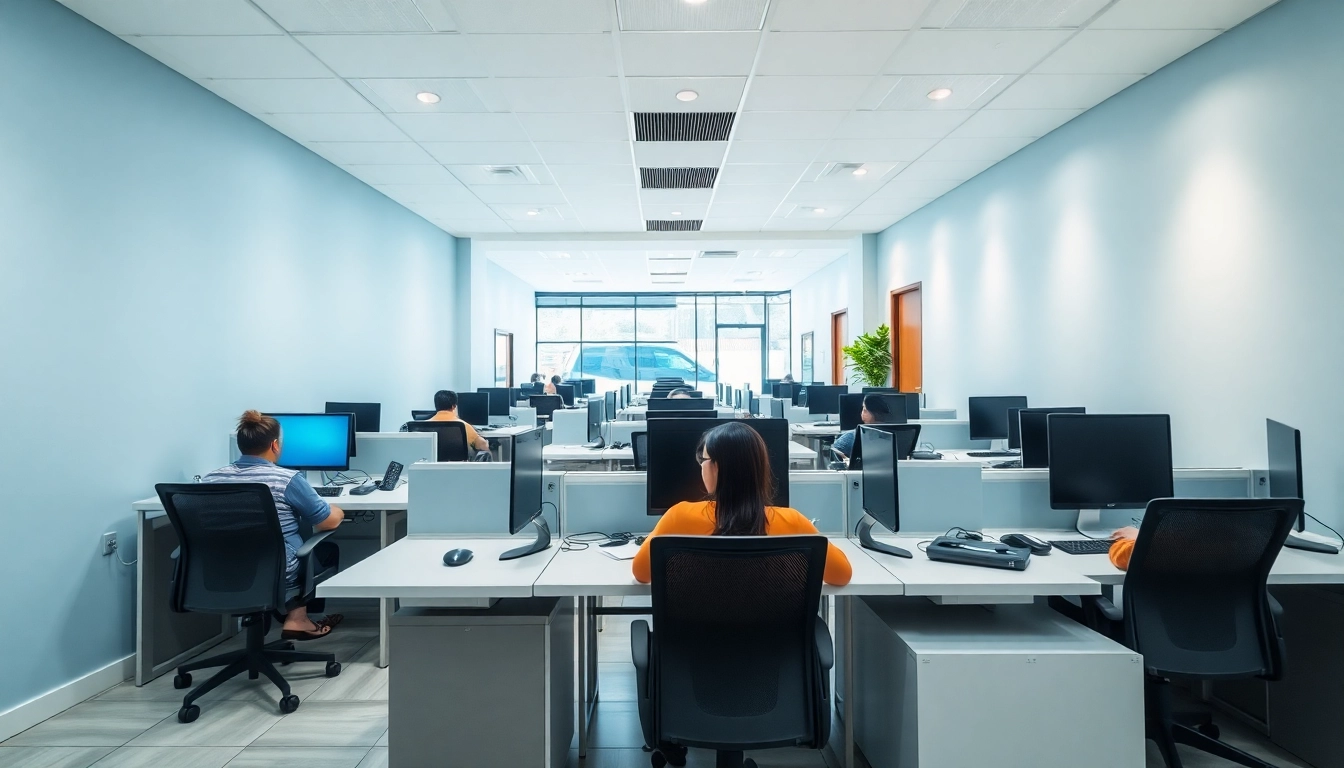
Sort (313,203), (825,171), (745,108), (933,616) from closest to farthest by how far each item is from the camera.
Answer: (933,616) < (745,108) < (313,203) < (825,171)

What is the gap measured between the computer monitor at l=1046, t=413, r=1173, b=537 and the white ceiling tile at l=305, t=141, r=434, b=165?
15.0ft

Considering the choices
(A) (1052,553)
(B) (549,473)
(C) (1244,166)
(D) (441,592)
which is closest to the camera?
(D) (441,592)

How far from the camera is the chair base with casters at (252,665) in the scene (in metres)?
2.73

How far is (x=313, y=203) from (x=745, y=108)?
10.8 feet

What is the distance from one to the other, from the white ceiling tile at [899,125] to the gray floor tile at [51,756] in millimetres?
4946

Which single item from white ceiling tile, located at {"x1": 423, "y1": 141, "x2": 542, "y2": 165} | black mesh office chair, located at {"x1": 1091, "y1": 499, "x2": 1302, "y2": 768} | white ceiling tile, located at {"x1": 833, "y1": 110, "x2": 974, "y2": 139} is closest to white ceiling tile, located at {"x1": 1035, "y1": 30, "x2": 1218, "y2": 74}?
white ceiling tile, located at {"x1": 833, "y1": 110, "x2": 974, "y2": 139}

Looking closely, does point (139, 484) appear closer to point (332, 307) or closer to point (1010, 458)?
point (332, 307)

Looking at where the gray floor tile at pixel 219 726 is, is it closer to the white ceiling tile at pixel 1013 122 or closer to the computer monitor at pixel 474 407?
the computer monitor at pixel 474 407

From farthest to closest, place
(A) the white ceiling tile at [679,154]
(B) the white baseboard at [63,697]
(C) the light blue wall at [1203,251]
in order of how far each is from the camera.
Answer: (A) the white ceiling tile at [679,154], (C) the light blue wall at [1203,251], (B) the white baseboard at [63,697]

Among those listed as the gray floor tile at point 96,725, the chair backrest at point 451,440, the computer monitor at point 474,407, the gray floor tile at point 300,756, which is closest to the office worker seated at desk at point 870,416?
the chair backrest at point 451,440

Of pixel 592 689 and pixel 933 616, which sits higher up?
pixel 933 616

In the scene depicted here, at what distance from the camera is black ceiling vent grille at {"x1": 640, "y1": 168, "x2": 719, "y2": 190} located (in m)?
5.82

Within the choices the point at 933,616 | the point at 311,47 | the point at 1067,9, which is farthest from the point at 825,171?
the point at 933,616

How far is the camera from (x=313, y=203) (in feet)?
16.8
